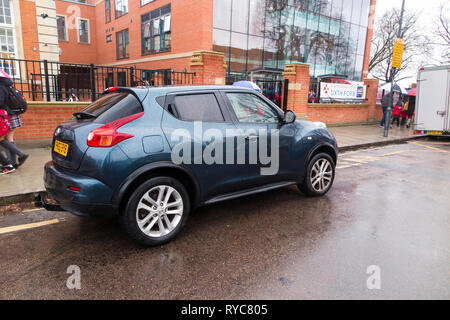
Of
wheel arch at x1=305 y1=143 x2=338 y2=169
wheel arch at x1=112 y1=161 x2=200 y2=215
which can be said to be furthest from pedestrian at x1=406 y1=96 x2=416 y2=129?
wheel arch at x1=112 y1=161 x2=200 y2=215

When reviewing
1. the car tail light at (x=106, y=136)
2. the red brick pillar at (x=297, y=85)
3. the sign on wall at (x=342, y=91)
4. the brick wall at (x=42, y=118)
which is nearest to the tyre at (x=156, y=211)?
the car tail light at (x=106, y=136)

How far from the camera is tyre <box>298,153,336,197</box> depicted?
4.94 meters

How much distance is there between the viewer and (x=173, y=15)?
1984 centimetres

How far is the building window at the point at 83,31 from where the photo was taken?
3159 cm

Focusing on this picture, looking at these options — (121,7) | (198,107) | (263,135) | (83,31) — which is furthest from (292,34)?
(83,31)

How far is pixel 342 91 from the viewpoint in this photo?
16.4m

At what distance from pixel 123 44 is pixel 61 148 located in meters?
26.4

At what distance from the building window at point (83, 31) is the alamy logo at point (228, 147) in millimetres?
33205

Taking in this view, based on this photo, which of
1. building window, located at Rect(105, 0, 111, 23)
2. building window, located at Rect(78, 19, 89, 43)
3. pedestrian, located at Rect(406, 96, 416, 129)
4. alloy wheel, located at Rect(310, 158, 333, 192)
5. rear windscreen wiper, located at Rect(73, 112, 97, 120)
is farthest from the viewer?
building window, located at Rect(78, 19, 89, 43)

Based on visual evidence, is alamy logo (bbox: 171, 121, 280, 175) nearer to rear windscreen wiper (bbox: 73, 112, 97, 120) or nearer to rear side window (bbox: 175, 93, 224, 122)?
rear side window (bbox: 175, 93, 224, 122)

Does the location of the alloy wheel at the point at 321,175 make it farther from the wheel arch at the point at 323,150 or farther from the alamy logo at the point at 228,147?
the alamy logo at the point at 228,147

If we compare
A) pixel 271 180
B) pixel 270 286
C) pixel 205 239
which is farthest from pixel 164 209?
pixel 271 180

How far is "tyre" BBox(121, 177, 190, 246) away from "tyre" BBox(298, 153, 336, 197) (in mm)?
2235

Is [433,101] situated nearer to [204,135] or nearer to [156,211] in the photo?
[204,135]
